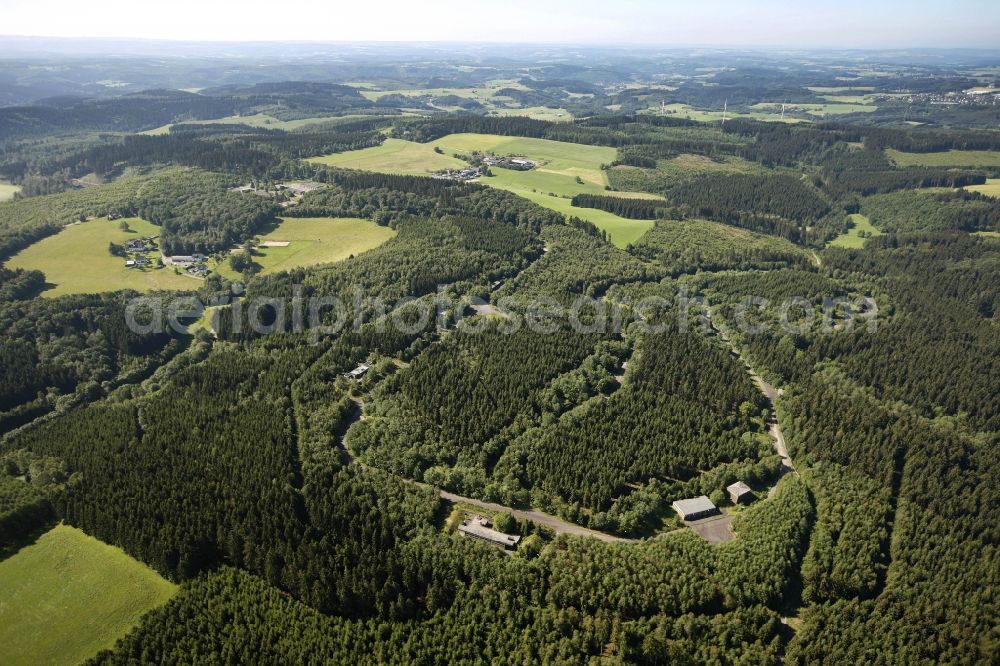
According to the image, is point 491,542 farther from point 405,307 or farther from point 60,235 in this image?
point 60,235

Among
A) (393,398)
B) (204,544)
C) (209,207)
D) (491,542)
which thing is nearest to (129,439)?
(204,544)

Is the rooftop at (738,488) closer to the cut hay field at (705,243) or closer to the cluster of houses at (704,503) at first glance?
the cluster of houses at (704,503)

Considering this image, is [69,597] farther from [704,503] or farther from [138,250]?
[138,250]

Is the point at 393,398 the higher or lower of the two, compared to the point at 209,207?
lower

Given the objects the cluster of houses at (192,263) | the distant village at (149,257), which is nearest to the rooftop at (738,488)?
the distant village at (149,257)

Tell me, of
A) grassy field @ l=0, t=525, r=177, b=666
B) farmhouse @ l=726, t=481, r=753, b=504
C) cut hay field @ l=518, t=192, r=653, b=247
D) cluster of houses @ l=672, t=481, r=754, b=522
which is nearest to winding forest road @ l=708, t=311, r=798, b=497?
farmhouse @ l=726, t=481, r=753, b=504
